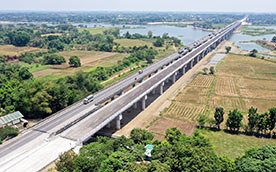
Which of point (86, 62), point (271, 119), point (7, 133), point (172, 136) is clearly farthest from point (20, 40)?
point (271, 119)

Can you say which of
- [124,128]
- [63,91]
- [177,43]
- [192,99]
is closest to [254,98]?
[192,99]

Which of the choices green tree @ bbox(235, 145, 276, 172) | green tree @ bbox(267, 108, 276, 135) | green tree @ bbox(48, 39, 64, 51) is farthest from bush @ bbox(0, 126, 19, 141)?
green tree @ bbox(48, 39, 64, 51)

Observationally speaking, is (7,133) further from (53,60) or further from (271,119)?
(53,60)

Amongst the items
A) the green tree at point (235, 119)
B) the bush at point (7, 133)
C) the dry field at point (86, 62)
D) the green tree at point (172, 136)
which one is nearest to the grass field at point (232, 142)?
the green tree at point (235, 119)

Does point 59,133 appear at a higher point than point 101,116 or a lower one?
lower

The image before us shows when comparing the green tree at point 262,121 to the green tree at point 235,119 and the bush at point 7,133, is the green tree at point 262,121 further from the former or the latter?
the bush at point 7,133

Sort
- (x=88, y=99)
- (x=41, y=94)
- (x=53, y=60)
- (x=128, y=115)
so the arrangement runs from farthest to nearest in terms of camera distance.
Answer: (x=53, y=60), (x=128, y=115), (x=88, y=99), (x=41, y=94)

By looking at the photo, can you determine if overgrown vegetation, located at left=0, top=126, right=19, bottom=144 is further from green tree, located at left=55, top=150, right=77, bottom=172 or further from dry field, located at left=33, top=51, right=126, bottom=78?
dry field, located at left=33, top=51, right=126, bottom=78
